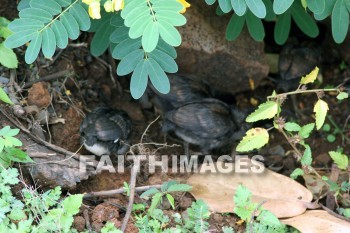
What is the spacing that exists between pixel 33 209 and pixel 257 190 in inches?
59.9

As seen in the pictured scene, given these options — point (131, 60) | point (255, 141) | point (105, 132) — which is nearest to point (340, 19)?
point (255, 141)

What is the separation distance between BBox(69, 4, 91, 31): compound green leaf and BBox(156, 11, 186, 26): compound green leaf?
1.85ft

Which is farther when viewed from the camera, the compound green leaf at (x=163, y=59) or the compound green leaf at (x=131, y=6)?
the compound green leaf at (x=163, y=59)

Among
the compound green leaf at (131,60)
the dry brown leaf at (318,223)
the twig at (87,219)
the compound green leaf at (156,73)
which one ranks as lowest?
the dry brown leaf at (318,223)

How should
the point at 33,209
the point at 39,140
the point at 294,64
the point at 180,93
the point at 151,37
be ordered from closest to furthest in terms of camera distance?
the point at 151,37, the point at 33,209, the point at 39,140, the point at 180,93, the point at 294,64

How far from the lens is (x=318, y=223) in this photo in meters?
3.89

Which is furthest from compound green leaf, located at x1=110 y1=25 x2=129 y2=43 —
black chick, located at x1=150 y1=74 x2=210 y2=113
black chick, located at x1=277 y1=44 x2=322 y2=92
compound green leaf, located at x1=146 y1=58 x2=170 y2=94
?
black chick, located at x1=277 y1=44 x2=322 y2=92

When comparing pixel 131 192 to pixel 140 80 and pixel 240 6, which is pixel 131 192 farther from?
pixel 240 6

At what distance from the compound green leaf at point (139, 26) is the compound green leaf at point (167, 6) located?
8cm

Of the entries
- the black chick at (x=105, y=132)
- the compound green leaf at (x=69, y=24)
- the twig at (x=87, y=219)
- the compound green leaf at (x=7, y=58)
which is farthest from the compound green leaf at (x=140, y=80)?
the compound green leaf at (x=7, y=58)

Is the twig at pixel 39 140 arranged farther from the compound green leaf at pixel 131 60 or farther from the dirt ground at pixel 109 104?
the compound green leaf at pixel 131 60

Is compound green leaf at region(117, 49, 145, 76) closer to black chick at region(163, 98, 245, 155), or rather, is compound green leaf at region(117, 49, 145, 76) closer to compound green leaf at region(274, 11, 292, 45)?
black chick at region(163, 98, 245, 155)

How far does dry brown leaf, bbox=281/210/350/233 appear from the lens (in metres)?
3.82

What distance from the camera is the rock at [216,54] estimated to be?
194 inches
